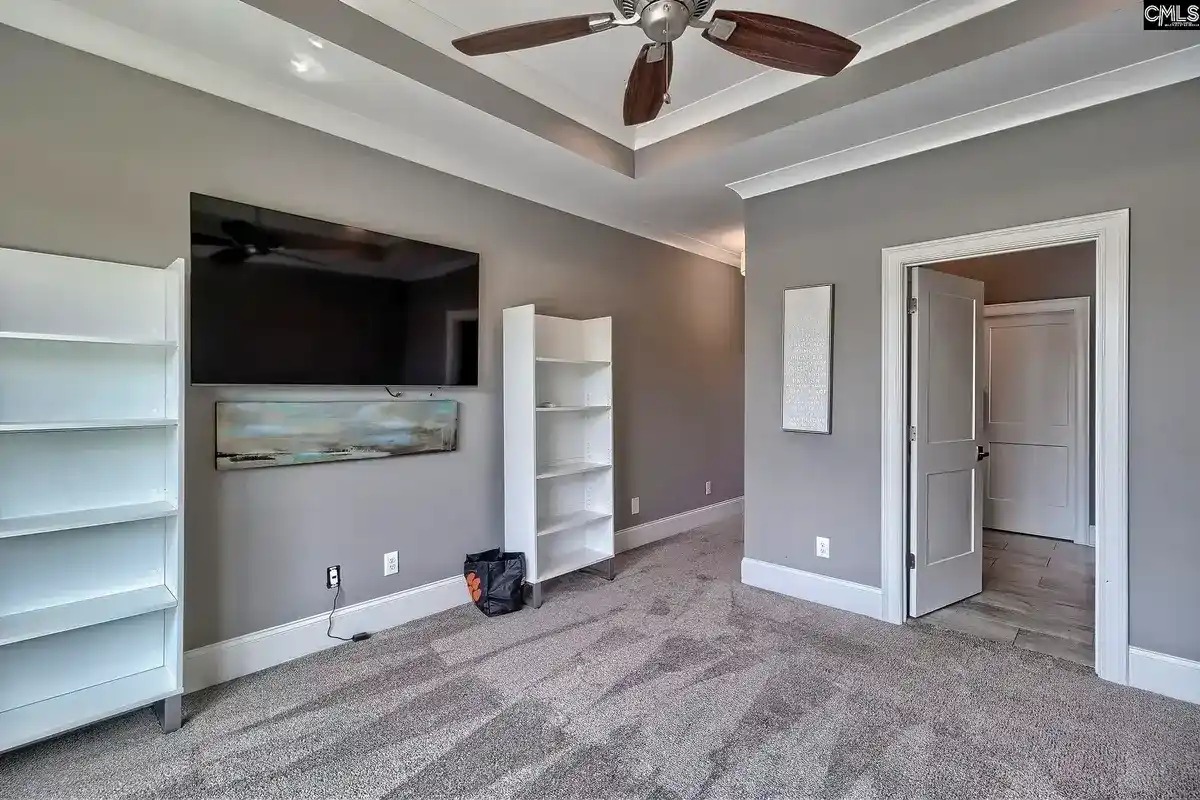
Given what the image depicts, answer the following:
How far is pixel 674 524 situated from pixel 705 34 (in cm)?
390

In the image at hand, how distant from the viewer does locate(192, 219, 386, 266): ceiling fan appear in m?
2.41

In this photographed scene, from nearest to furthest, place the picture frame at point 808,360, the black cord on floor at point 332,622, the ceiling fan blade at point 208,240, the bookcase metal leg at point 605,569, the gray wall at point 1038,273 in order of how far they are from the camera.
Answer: the ceiling fan blade at point 208,240 < the black cord on floor at point 332,622 < the picture frame at point 808,360 < the bookcase metal leg at point 605,569 < the gray wall at point 1038,273

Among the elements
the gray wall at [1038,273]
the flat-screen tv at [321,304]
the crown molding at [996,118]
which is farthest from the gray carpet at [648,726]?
the gray wall at [1038,273]

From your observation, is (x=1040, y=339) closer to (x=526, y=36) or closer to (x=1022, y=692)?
(x=1022, y=692)

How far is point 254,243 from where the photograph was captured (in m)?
2.50

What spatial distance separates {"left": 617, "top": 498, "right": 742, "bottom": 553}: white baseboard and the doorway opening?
200cm

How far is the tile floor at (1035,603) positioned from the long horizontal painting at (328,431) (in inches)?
117

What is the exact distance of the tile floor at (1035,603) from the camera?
2.88 metres

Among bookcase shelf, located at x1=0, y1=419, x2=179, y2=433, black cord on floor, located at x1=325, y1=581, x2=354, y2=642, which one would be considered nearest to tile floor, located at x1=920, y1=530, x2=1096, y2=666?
black cord on floor, located at x1=325, y1=581, x2=354, y2=642

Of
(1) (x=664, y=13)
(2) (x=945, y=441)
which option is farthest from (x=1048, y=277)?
(1) (x=664, y=13)

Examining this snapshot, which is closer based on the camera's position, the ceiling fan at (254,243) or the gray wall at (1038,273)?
the ceiling fan at (254,243)

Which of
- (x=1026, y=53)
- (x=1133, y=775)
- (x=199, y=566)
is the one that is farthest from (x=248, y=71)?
(x=1133, y=775)

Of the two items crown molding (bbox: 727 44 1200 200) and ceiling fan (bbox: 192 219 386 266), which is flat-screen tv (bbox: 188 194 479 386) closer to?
ceiling fan (bbox: 192 219 386 266)

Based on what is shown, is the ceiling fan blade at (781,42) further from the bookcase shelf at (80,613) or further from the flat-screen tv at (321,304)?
the bookcase shelf at (80,613)
